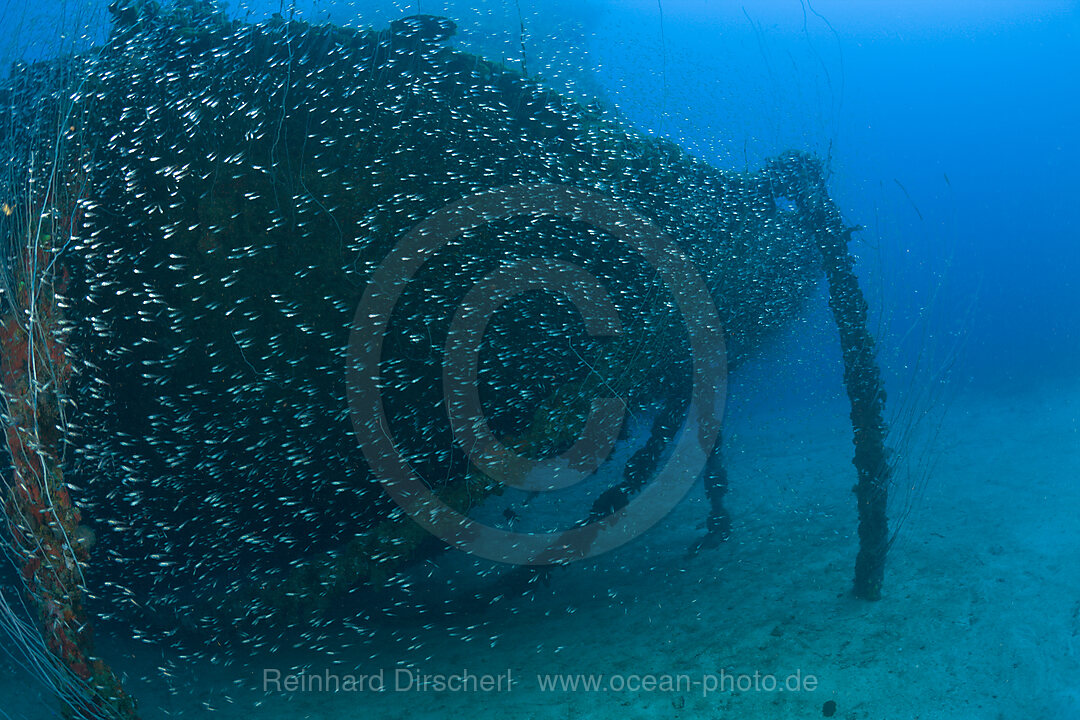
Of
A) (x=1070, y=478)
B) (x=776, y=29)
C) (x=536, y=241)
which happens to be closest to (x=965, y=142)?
(x=776, y=29)

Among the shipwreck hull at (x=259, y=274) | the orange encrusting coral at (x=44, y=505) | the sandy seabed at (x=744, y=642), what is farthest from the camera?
the sandy seabed at (x=744, y=642)

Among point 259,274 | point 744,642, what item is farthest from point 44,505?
point 744,642

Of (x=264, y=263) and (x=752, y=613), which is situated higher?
(x=264, y=263)

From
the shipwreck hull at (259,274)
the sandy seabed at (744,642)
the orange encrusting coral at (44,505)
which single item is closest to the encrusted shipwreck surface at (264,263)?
the shipwreck hull at (259,274)

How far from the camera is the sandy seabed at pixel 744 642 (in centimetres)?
492

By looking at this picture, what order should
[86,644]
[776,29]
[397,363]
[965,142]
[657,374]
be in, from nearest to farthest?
[86,644] → [397,363] → [657,374] → [776,29] → [965,142]

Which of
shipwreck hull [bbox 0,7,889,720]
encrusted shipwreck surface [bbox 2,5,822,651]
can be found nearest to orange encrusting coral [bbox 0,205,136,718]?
shipwreck hull [bbox 0,7,889,720]

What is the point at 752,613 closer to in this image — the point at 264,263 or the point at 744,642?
the point at 744,642

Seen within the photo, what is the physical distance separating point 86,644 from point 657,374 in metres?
6.14

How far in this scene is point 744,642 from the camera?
573 centimetres

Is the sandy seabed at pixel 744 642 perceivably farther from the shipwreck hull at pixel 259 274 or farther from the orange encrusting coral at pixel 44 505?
the orange encrusting coral at pixel 44 505

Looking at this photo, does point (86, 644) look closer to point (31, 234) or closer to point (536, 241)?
point (31, 234)

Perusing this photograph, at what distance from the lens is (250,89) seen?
4.98 metres

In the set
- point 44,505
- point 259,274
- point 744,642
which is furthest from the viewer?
point 744,642
